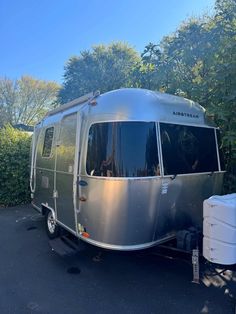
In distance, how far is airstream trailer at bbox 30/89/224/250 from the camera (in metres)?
3.92

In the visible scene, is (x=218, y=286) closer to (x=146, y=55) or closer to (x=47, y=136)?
(x=47, y=136)

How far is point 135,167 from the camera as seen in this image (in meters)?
3.90

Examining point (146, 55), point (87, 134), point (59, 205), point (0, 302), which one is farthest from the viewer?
point (146, 55)

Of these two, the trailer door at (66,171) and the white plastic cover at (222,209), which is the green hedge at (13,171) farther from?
the white plastic cover at (222,209)

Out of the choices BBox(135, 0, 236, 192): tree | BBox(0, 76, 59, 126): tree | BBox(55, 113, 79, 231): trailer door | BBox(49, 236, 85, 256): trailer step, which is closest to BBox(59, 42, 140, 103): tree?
BBox(0, 76, 59, 126): tree

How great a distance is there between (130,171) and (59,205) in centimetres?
200

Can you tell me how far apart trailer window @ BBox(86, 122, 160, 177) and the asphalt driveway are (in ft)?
5.47

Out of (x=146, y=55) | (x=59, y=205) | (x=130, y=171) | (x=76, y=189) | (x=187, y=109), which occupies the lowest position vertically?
(x=59, y=205)

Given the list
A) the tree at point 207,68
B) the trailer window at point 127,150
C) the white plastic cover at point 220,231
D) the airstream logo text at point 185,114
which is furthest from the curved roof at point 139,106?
the white plastic cover at point 220,231

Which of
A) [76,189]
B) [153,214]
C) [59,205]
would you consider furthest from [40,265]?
[153,214]

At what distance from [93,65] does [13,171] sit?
14428mm

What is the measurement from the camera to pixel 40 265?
4895mm

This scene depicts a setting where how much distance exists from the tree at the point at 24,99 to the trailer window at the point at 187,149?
87.7 ft

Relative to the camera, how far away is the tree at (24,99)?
1178 inches
